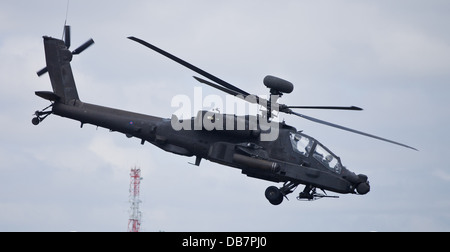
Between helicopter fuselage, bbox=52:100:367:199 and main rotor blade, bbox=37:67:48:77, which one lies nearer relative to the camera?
helicopter fuselage, bbox=52:100:367:199

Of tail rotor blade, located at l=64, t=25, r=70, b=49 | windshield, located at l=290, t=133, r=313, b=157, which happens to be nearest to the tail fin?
tail rotor blade, located at l=64, t=25, r=70, b=49

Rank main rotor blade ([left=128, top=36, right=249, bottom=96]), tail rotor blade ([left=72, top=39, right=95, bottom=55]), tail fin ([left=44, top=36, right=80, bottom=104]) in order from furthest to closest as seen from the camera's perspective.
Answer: tail rotor blade ([left=72, top=39, right=95, bottom=55]) → tail fin ([left=44, top=36, right=80, bottom=104]) → main rotor blade ([left=128, top=36, right=249, bottom=96])

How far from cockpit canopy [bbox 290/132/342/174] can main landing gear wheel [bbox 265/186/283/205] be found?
1892 millimetres

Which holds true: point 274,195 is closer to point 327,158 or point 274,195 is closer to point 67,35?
point 327,158

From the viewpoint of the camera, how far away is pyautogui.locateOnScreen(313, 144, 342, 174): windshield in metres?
33.8

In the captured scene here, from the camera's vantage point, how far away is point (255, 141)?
34250 mm

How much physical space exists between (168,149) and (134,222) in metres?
15.6

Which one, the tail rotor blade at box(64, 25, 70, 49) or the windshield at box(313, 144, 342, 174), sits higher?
the tail rotor blade at box(64, 25, 70, 49)

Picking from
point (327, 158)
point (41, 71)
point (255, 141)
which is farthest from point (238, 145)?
point (41, 71)

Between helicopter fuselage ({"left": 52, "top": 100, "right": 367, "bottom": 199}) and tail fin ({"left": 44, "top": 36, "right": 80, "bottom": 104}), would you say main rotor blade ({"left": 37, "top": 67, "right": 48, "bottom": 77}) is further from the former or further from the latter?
helicopter fuselage ({"left": 52, "top": 100, "right": 367, "bottom": 199})

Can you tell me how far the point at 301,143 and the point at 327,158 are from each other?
1.27 meters

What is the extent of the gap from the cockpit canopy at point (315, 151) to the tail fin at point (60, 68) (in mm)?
10398
